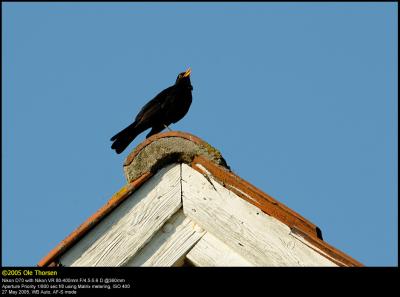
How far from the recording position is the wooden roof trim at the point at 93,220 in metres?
3.45

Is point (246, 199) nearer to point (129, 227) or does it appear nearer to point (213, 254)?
point (213, 254)

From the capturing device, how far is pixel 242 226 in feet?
11.5

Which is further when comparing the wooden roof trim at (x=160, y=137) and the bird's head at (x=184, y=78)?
the bird's head at (x=184, y=78)

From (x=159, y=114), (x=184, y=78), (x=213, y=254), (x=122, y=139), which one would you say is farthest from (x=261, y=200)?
(x=184, y=78)

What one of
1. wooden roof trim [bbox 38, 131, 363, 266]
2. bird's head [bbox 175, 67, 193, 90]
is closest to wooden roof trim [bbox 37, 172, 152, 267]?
wooden roof trim [bbox 38, 131, 363, 266]

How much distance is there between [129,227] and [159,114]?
4901 millimetres

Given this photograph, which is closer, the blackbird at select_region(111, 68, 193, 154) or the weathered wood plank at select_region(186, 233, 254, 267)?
the weathered wood plank at select_region(186, 233, 254, 267)

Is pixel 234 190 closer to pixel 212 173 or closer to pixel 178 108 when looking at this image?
pixel 212 173

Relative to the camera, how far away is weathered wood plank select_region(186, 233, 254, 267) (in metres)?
3.45

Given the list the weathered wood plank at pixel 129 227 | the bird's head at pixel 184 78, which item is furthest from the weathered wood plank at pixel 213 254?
the bird's head at pixel 184 78

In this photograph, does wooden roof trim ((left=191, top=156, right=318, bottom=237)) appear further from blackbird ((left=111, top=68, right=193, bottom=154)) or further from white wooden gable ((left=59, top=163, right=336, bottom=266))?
blackbird ((left=111, top=68, right=193, bottom=154))

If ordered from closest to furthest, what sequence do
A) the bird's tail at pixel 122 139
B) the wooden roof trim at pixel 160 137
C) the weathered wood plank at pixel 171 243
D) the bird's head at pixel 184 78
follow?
the weathered wood plank at pixel 171 243 < the wooden roof trim at pixel 160 137 < the bird's tail at pixel 122 139 < the bird's head at pixel 184 78

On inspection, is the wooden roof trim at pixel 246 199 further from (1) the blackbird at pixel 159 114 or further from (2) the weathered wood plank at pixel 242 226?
(1) the blackbird at pixel 159 114
